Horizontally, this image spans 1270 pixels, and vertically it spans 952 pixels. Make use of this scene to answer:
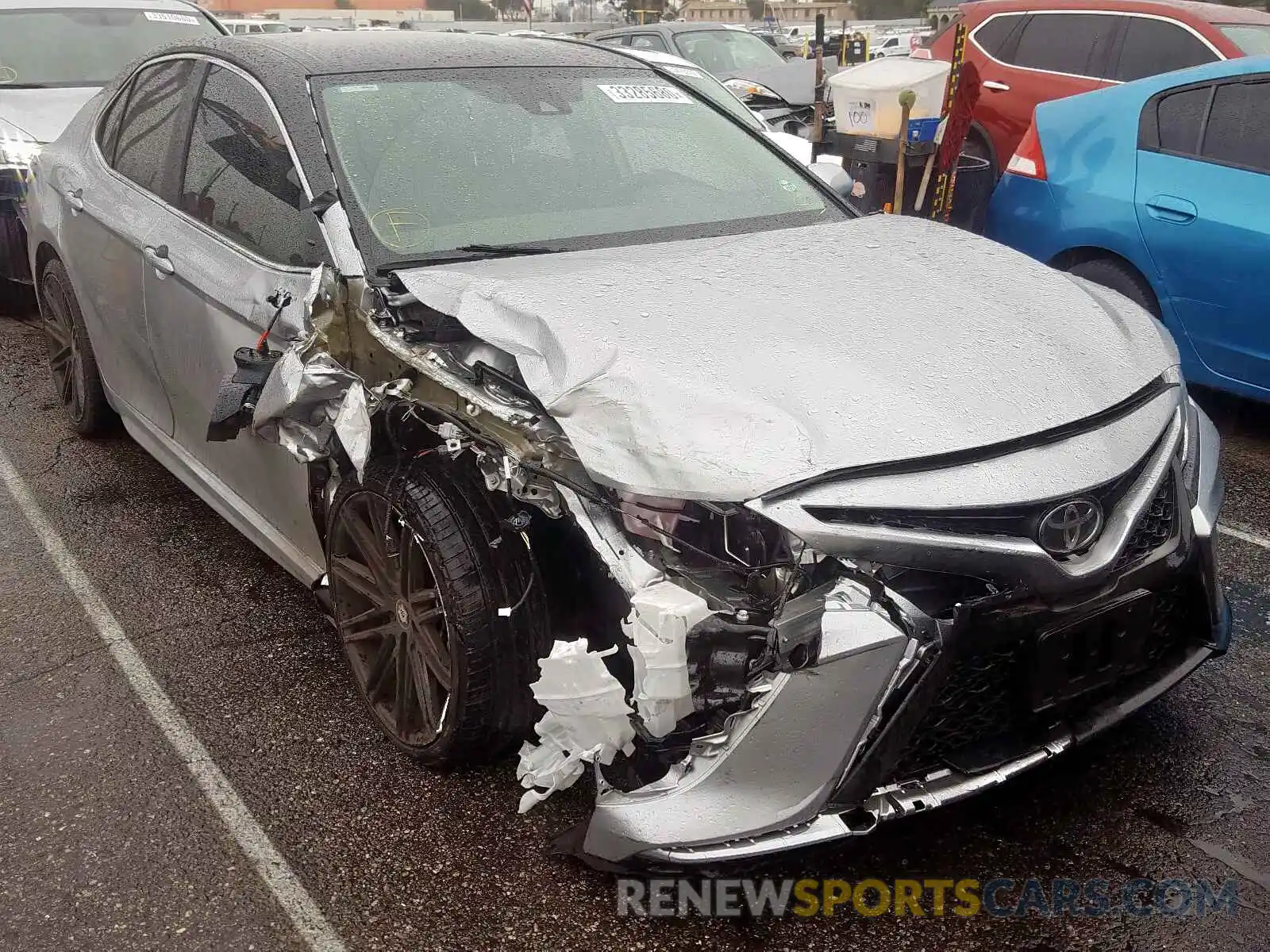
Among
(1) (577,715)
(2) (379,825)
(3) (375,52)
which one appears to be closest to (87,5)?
(3) (375,52)

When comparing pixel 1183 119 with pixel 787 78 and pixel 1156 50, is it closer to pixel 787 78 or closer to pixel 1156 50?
pixel 1156 50

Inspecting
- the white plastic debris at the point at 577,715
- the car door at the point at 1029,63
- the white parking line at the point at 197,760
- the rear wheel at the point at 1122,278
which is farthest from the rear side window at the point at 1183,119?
the white parking line at the point at 197,760

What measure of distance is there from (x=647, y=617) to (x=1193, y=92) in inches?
163

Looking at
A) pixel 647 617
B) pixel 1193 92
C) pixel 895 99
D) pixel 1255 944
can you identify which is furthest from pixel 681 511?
pixel 895 99

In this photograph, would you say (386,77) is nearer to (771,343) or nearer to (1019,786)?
(771,343)

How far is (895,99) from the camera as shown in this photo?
20.5 ft

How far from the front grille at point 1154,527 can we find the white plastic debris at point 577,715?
100 cm

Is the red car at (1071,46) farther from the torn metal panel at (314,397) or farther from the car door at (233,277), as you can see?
the torn metal panel at (314,397)

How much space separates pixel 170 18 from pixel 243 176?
529cm

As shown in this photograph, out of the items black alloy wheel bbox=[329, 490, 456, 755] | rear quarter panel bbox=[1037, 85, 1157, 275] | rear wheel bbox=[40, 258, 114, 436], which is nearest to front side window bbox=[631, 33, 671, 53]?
rear quarter panel bbox=[1037, 85, 1157, 275]

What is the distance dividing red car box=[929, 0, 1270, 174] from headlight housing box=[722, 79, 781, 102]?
1.85 metres

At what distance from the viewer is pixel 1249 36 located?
21.9 feet

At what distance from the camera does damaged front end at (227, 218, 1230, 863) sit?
199 cm

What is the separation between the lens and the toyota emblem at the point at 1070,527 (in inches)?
82.3
